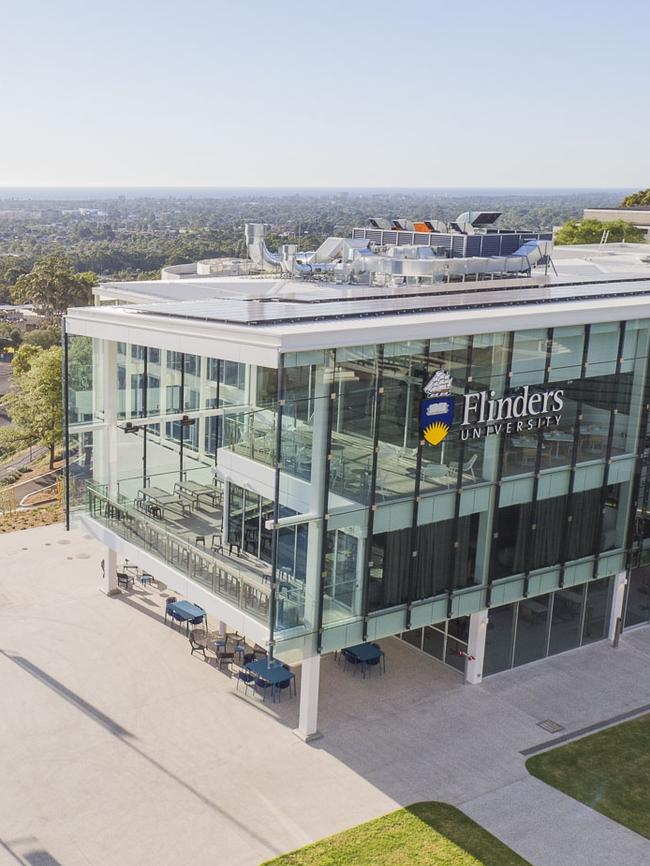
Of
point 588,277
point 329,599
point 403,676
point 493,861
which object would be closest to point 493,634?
point 403,676

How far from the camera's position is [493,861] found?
17734mm

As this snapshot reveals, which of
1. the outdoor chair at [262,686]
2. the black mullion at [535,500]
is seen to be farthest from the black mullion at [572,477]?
the outdoor chair at [262,686]

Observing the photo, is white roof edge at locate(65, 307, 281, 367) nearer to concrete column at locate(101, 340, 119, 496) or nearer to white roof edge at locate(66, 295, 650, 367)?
white roof edge at locate(66, 295, 650, 367)

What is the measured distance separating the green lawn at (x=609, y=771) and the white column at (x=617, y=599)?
188 inches

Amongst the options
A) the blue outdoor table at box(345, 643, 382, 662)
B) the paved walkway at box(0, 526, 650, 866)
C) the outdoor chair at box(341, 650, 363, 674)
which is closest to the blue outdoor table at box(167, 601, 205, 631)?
the paved walkway at box(0, 526, 650, 866)

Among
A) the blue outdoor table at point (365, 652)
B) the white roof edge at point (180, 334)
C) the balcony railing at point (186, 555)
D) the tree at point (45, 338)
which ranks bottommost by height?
the tree at point (45, 338)

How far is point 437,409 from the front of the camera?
841 inches

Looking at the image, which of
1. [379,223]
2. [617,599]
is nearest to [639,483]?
[617,599]

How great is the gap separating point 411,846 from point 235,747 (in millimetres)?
4893

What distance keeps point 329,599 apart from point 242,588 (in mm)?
2022

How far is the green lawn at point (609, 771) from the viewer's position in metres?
19.7

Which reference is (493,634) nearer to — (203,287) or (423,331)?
(423,331)

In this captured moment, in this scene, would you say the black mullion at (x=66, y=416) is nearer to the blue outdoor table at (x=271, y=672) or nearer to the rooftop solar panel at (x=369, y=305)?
the rooftop solar panel at (x=369, y=305)

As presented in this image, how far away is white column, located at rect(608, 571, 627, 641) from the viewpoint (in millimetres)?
27109
